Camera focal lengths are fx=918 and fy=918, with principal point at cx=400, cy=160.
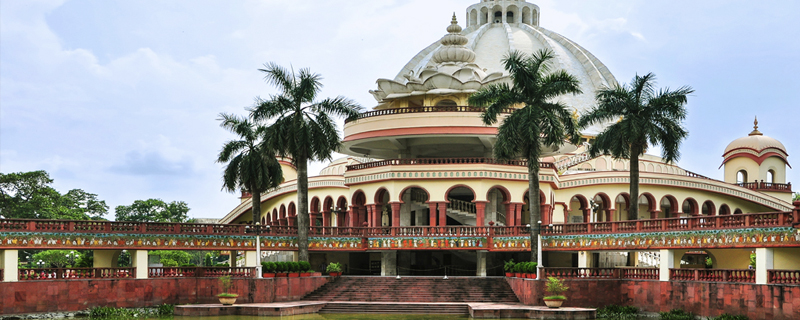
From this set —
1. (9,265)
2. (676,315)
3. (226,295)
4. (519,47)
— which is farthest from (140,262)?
(519,47)

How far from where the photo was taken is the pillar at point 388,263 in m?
43.0

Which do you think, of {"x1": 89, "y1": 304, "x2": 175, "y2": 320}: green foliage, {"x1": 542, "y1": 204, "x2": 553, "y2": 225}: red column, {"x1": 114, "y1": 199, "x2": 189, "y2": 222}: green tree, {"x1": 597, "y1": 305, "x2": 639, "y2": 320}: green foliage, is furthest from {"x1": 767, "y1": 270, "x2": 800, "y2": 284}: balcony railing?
{"x1": 114, "y1": 199, "x2": 189, "y2": 222}: green tree

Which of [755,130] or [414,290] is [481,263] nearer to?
[414,290]

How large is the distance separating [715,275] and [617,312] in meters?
4.23

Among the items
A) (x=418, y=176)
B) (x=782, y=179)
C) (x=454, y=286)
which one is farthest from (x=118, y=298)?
(x=782, y=179)

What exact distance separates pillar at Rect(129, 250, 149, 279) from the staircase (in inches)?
244

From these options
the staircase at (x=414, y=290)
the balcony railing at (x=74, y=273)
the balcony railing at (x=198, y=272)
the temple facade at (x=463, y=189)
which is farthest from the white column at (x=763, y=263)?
the balcony railing at (x=74, y=273)

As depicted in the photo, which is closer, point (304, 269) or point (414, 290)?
point (414, 290)

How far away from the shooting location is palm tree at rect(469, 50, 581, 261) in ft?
118

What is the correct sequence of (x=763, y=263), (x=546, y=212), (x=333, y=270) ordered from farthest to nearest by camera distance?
(x=546, y=212) < (x=333, y=270) < (x=763, y=263)

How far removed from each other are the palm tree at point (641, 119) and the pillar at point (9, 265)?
22822mm

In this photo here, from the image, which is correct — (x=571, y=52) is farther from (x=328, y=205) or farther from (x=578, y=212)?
(x=328, y=205)

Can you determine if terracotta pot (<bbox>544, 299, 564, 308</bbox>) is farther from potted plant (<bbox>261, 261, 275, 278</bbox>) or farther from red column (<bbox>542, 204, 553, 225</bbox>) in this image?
red column (<bbox>542, 204, 553, 225</bbox>)

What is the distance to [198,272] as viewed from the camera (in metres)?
35.0
